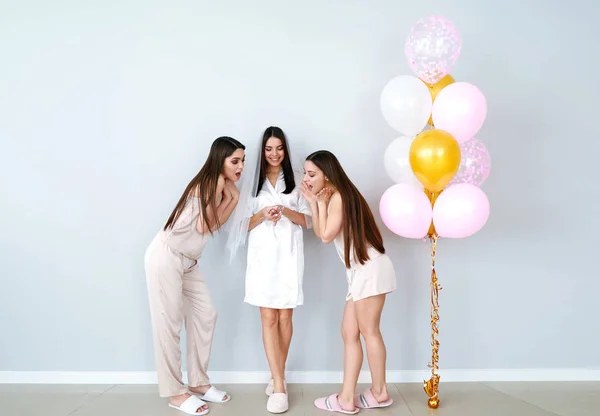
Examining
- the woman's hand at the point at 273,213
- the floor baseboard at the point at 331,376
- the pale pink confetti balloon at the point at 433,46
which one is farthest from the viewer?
the floor baseboard at the point at 331,376

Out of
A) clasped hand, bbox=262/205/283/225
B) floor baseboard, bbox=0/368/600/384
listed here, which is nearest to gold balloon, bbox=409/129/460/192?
clasped hand, bbox=262/205/283/225

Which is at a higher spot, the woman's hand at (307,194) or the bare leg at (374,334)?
the woman's hand at (307,194)

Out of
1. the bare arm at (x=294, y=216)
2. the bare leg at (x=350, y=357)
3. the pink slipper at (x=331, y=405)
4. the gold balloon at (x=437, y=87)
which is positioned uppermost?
the gold balloon at (x=437, y=87)

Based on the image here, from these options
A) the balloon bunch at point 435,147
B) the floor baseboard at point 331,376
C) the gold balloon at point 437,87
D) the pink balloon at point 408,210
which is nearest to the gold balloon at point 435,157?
the balloon bunch at point 435,147

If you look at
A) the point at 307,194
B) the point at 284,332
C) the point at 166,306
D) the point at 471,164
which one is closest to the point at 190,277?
the point at 166,306

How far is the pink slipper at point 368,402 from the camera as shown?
2.78 m

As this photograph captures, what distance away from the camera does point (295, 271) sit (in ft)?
9.61

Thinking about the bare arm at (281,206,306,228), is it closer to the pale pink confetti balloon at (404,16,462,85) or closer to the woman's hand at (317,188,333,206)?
the woman's hand at (317,188,333,206)

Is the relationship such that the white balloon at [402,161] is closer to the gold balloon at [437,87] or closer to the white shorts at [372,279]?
the gold balloon at [437,87]

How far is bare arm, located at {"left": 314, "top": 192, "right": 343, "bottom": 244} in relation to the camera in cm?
268

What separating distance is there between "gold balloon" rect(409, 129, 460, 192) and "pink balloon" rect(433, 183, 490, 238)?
0.27ft

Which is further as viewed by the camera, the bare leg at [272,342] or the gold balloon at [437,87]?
the bare leg at [272,342]

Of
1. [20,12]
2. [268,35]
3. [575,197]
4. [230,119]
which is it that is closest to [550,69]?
[575,197]

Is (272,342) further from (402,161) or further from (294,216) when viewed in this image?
(402,161)
